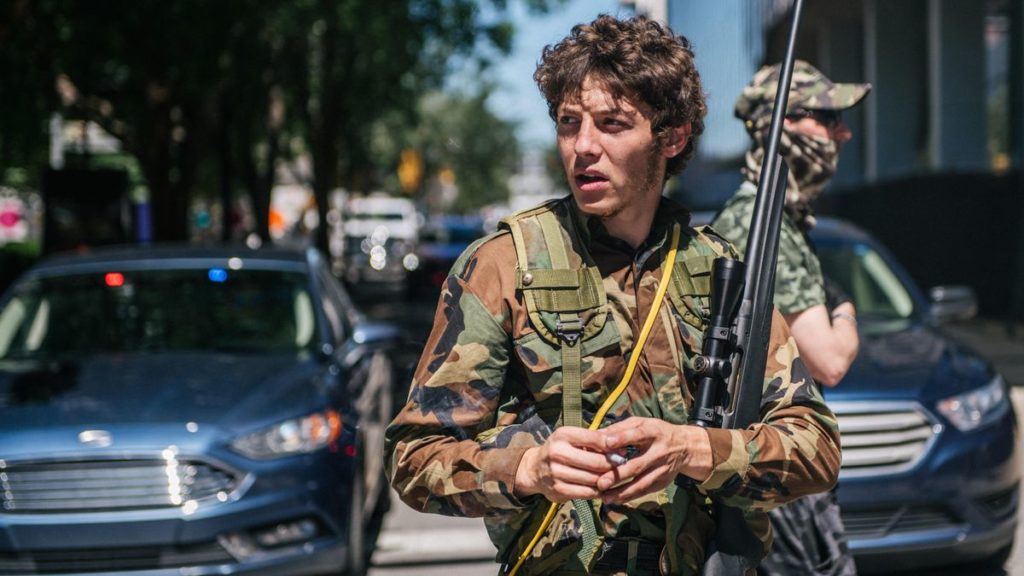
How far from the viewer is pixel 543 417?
2236 mm

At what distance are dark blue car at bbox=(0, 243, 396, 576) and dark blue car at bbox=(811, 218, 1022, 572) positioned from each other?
216 cm

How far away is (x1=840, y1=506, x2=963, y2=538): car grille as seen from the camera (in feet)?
17.3

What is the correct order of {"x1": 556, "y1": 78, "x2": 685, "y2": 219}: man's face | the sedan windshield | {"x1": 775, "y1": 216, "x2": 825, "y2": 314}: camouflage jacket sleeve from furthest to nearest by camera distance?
the sedan windshield
{"x1": 775, "y1": 216, "x2": 825, "y2": 314}: camouflage jacket sleeve
{"x1": 556, "y1": 78, "x2": 685, "y2": 219}: man's face

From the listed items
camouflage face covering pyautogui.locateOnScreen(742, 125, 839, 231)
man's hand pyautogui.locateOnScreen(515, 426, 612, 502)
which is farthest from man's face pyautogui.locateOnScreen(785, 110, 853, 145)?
man's hand pyautogui.locateOnScreen(515, 426, 612, 502)

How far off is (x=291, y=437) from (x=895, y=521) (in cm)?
251

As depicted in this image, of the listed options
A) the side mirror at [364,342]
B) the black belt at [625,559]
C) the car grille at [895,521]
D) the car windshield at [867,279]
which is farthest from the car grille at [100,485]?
the car windshield at [867,279]

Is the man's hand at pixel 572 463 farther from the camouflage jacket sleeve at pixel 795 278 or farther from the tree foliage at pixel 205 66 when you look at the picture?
the tree foliage at pixel 205 66

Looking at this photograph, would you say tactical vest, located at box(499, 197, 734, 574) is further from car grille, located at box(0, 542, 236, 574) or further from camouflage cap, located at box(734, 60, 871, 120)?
car grille, located at box(0, 542, 236, 574)

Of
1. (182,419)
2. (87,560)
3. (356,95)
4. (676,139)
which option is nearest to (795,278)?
(676,139)

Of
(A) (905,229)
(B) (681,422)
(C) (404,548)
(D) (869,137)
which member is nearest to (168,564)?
(C) (404,548)

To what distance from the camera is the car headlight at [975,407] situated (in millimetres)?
5535

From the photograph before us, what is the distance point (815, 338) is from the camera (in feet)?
10.1

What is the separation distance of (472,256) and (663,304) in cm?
35

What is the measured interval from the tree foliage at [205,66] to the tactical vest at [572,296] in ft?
44.3
